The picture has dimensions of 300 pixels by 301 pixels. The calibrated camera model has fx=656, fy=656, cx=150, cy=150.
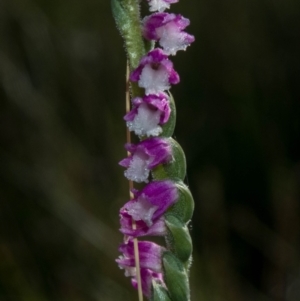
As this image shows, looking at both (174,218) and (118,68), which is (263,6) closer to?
(118,68)

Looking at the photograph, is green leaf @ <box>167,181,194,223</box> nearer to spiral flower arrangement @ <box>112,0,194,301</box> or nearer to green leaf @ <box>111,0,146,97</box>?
spiral flower arrangement @ <box>112,0,194,301</box>

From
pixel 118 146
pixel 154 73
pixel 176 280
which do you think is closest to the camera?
pixel 154 73

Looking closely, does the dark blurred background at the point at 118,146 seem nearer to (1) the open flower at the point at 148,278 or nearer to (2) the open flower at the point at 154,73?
(1) the open flower at the point at 148,278

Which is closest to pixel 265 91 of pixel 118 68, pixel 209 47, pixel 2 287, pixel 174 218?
pixel 209 47

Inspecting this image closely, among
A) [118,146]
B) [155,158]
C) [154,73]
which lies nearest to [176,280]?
[155,158]

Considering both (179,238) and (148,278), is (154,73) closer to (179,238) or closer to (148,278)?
(179,238)

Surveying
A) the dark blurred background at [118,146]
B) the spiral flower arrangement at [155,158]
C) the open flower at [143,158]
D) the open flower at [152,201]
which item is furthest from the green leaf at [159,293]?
the dark blurred background at [118,146]

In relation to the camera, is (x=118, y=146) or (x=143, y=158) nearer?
(x=143, y=158)

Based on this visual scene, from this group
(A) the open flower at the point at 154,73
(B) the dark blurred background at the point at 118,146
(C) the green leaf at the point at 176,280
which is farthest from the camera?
(B) the dark blurred background at the point at 118,146
